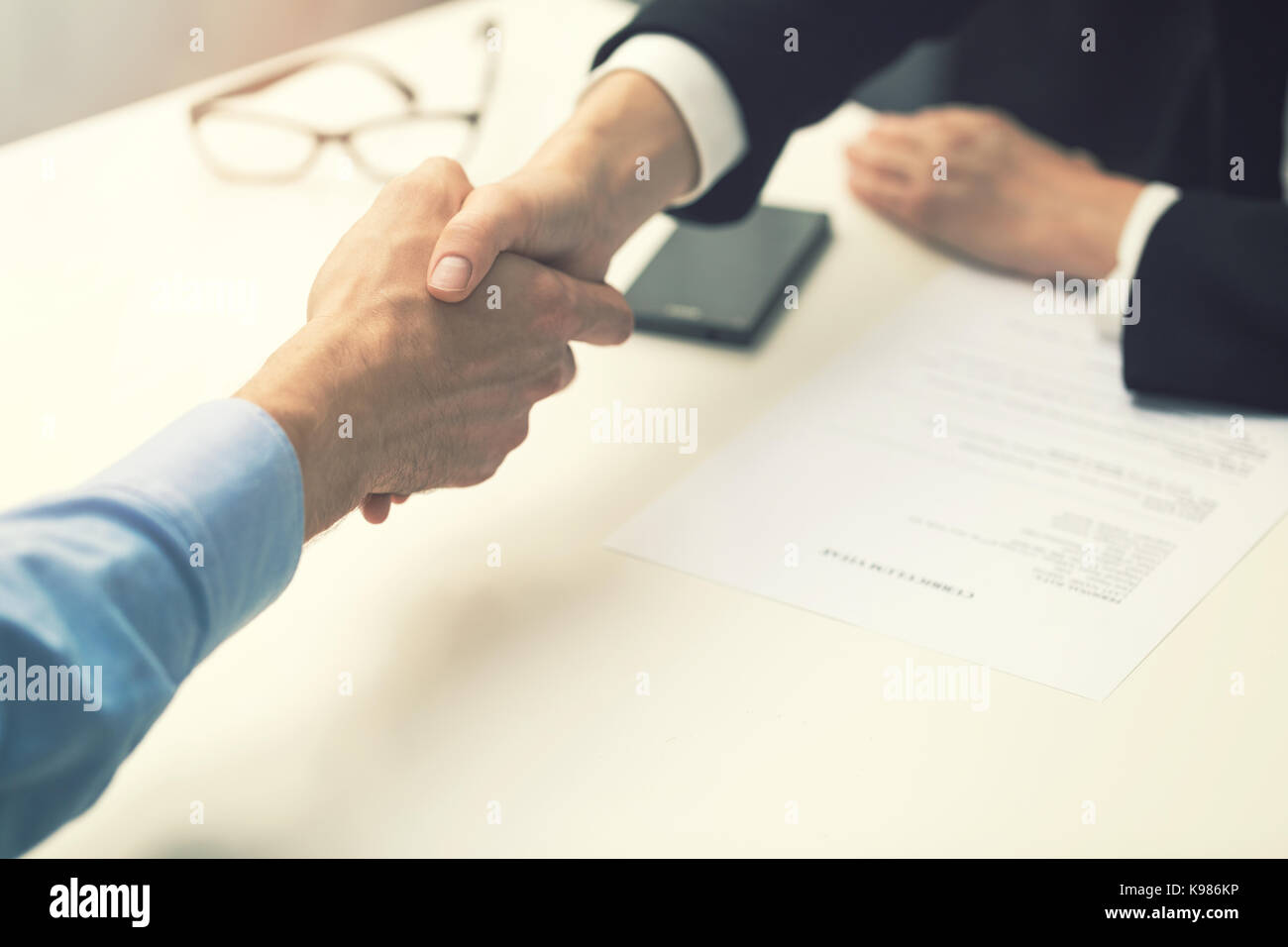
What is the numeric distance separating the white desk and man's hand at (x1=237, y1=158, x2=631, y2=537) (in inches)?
1.9

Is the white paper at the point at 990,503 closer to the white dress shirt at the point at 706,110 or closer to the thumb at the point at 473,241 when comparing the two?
the white dress shirt at the point at 706,110

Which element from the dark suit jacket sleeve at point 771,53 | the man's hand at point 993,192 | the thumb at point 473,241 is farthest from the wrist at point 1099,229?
the thumb at point 473,241

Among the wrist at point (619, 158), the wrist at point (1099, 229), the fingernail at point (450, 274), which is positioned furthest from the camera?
the wrist at point (1099, 229)

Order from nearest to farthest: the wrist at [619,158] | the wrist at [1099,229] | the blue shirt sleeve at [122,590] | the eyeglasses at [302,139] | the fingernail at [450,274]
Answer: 1. the blue shirt sleeve at [122,590]
2. the fingernail at [450,274]
3. the wrist at [619,158]
4. the wrist at [1099,229]
5. the eyeglasses at [302,139]

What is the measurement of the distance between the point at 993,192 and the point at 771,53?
22 cm

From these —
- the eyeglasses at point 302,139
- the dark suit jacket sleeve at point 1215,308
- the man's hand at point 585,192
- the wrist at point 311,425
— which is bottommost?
the wrist at point 311,425

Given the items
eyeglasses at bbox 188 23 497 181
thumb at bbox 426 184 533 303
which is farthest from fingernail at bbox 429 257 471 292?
eyeglasses at bbox 188 23 497 181

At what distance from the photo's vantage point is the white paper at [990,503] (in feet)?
1.90

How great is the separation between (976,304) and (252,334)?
514 mm

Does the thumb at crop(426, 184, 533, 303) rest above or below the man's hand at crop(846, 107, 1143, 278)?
below

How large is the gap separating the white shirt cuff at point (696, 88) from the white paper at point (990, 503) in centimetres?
17

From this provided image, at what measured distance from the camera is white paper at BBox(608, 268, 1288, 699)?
58 cm

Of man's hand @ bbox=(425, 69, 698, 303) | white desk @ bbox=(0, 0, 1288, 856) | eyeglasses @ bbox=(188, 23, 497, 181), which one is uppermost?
eyeglasses @ bbox=(188, 23, 497, 181)

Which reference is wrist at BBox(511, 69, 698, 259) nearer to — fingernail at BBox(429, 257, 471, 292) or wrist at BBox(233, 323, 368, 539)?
fingernail at BBox(429, 257, 471, 292)
